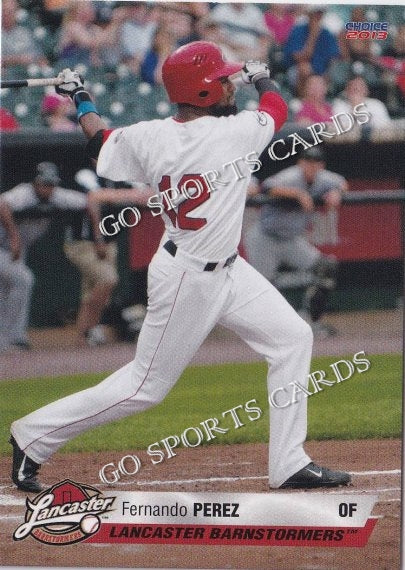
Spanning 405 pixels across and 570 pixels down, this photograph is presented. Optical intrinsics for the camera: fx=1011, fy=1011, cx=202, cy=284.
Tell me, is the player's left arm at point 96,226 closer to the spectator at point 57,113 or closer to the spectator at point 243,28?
the spectator at point 57,113

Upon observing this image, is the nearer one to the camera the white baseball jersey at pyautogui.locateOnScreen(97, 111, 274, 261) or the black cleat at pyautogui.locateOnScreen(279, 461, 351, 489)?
the white baseball jersey at pyautogui.locateOnScreen(97, 111, 274, 261)

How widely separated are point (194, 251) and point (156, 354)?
0.42 metres

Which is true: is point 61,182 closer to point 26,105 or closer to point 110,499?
point 26,105

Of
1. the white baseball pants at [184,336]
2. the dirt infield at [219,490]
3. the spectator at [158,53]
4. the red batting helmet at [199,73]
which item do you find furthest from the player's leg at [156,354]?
the spectator at [158,53]

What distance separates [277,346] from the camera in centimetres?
387

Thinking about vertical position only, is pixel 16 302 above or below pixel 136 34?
below

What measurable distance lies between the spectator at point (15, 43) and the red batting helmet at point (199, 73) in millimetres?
579

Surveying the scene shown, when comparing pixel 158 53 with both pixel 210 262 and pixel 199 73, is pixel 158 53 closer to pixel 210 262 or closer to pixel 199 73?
pixel 199 73

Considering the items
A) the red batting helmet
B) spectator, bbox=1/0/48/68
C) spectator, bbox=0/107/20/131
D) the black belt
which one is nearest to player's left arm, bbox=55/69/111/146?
spectator, bbox=1/0/48/68

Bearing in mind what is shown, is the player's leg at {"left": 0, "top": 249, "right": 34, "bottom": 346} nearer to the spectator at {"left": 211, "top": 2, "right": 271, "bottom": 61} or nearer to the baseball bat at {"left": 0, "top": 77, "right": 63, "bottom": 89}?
the baseball bat at {"left": 0, "top": 77, "right": 63, "bottom": 89}

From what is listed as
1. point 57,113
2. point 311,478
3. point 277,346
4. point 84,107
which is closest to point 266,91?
point 84,107

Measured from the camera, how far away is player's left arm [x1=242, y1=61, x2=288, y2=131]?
382 cm

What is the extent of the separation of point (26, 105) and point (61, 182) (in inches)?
13.2

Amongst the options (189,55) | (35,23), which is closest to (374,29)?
(189,55)
